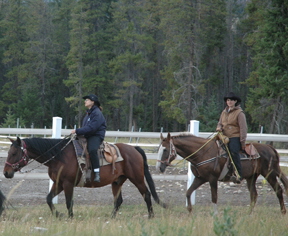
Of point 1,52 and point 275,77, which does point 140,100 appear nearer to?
point 1,52

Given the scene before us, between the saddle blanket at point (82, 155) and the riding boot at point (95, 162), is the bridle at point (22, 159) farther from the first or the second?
the riding boot at point (95, 162)

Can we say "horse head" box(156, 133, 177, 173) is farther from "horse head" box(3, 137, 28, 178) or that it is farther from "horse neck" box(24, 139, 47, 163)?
"horse head" box(3, 137, 28, 178)

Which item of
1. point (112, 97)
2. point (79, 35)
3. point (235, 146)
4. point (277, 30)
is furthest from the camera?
point (112, 97)

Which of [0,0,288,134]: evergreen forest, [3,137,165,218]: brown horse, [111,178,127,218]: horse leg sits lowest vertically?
[111,178,127,218]: horse leg

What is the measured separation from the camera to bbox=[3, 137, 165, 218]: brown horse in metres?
8.64

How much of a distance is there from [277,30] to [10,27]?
3803cm

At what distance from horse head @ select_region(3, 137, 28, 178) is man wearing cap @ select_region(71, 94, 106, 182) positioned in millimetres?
987

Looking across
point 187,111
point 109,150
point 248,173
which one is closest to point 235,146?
point 248,173

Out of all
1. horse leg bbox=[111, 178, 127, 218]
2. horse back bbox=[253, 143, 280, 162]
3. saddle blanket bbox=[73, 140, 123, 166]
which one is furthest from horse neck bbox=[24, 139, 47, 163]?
horse back bbox=[253, 143, 280, 162]

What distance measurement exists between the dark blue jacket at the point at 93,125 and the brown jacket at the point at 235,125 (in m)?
2.61

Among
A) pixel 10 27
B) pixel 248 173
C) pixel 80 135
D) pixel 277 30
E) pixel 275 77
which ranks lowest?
pixel 248 173

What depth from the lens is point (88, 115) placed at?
935 centimetres

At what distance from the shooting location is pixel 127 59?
5131 cm

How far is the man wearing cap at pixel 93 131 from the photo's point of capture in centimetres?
902
